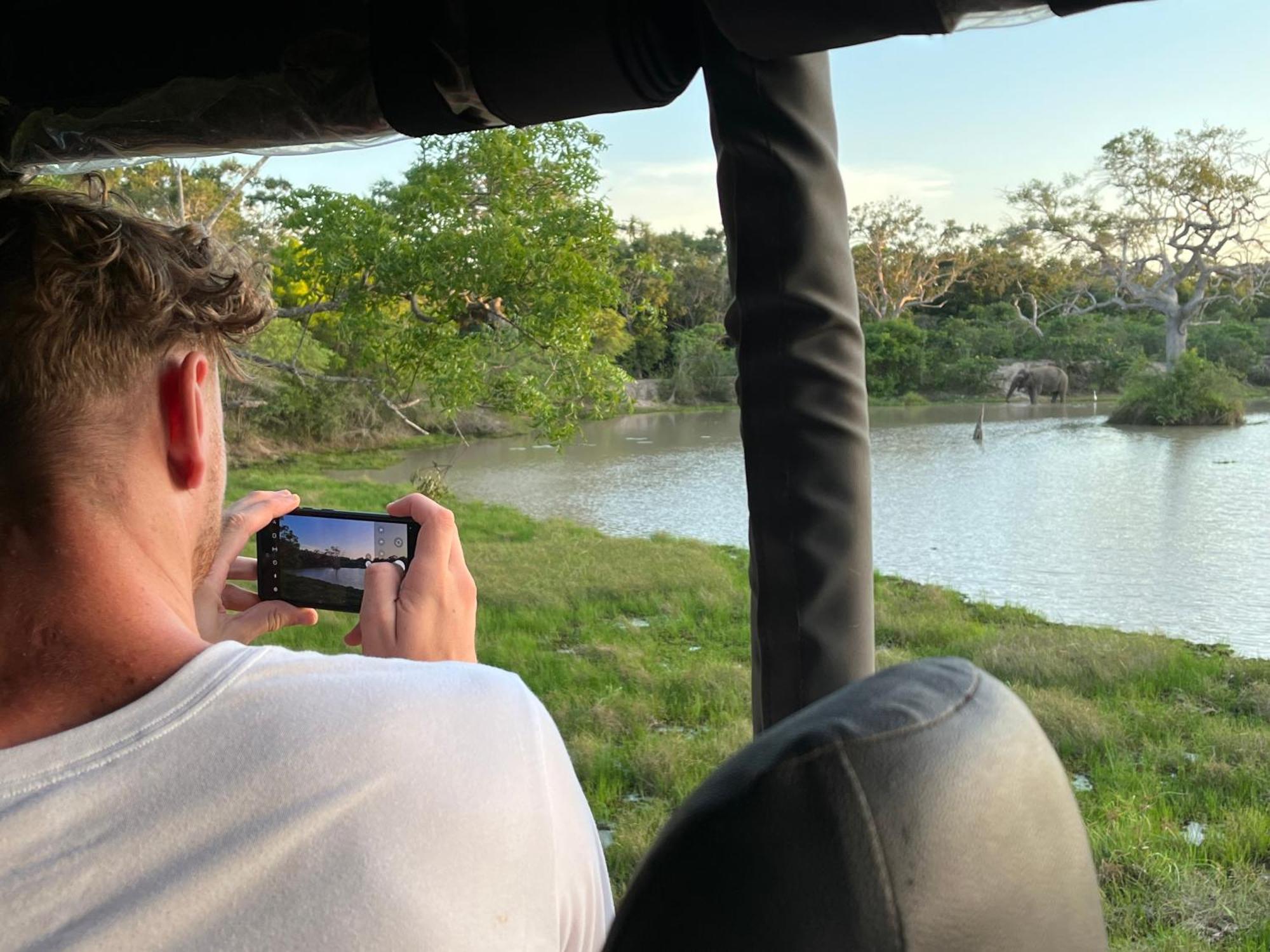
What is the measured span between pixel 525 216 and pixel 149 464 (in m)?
4.31

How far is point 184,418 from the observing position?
669 mm

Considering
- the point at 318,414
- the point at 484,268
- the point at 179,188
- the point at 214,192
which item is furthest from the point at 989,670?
the point at 318,414

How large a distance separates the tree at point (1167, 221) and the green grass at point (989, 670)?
967 millimetres

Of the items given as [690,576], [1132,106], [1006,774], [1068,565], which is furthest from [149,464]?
[690,576]

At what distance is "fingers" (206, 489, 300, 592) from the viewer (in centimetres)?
95

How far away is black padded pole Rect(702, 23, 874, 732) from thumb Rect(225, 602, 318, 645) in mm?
573

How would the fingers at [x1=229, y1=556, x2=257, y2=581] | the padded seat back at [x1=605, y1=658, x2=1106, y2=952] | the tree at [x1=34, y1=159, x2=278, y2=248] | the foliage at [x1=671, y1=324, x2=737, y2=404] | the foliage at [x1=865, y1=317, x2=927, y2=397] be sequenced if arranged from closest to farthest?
the padded seat back at [x1=605, y1=658, x2=1106, y2=952]
the fingers at [x1=229, y1=556, x2=257, y2=581]
the foliage at [x1=865, y1=317, x2=927, y2=397]
the foliage at [x1=671, y1=324, x2=737, y2=404]
the tree at [x1=34, y1=159, x2=278, y2=248]

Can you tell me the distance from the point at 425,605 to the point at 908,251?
9.33 ft

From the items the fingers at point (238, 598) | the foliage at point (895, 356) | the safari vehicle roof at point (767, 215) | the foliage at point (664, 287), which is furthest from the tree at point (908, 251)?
the fingers at point (238, 598)

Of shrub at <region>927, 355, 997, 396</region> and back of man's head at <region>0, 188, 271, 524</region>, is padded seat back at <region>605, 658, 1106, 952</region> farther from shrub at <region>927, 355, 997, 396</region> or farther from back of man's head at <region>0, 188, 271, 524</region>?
shrub at <region>927, 355, 997, 396</region>

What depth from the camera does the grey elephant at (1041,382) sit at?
3820 mm

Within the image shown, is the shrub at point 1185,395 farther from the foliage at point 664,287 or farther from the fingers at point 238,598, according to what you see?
the fingers at point 238,598

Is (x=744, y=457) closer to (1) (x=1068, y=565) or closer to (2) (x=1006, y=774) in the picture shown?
(2) (x=1006, y=774)

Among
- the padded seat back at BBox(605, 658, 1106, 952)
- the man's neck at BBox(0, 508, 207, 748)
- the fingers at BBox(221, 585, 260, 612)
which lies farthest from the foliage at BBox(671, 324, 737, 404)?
the padded seat back at BBox(605, 658, 1106, 952)
